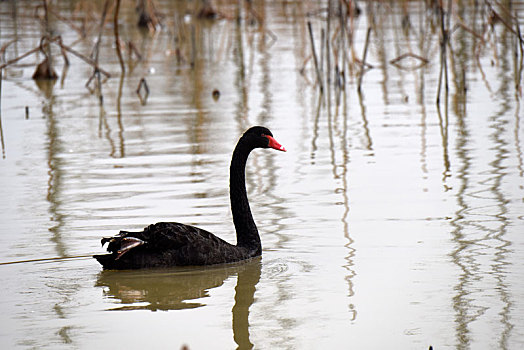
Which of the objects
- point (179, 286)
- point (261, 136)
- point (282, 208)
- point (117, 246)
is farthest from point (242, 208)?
point (282, 208)

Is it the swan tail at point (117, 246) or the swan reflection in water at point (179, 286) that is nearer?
the swan reflection in water at point (179, 286)

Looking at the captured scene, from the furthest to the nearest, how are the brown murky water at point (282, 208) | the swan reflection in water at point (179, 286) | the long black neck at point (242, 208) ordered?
the long black neck at point (242, 208)
the swan reflection in water at point (179, 286)
the brown murky water at point (282, 208)

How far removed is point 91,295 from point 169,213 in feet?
5.83

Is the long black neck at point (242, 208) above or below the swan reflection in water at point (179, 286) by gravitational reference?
above

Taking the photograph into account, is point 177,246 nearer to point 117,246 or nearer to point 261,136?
point 117,246

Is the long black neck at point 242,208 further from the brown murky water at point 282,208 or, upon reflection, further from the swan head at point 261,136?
the brown murky water at point 282,208

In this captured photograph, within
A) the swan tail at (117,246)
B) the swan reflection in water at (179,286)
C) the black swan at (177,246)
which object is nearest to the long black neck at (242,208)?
the black swan at (177,246)

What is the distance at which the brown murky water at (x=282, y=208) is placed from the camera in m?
4.69

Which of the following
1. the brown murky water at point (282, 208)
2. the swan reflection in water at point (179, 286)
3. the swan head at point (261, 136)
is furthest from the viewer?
the swan head at point (261, 136)

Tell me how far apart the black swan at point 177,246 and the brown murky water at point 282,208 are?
88 millimetres

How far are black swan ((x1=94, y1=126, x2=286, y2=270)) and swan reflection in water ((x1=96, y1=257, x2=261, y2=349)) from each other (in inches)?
2.5

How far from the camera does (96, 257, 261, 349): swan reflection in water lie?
A: 5016 mm

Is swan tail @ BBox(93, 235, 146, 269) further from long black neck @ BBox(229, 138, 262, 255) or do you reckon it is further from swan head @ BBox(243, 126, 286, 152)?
swan head @ BBox(243, 126, 286, 152)

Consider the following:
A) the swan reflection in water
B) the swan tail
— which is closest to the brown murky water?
the swan reflection in water
